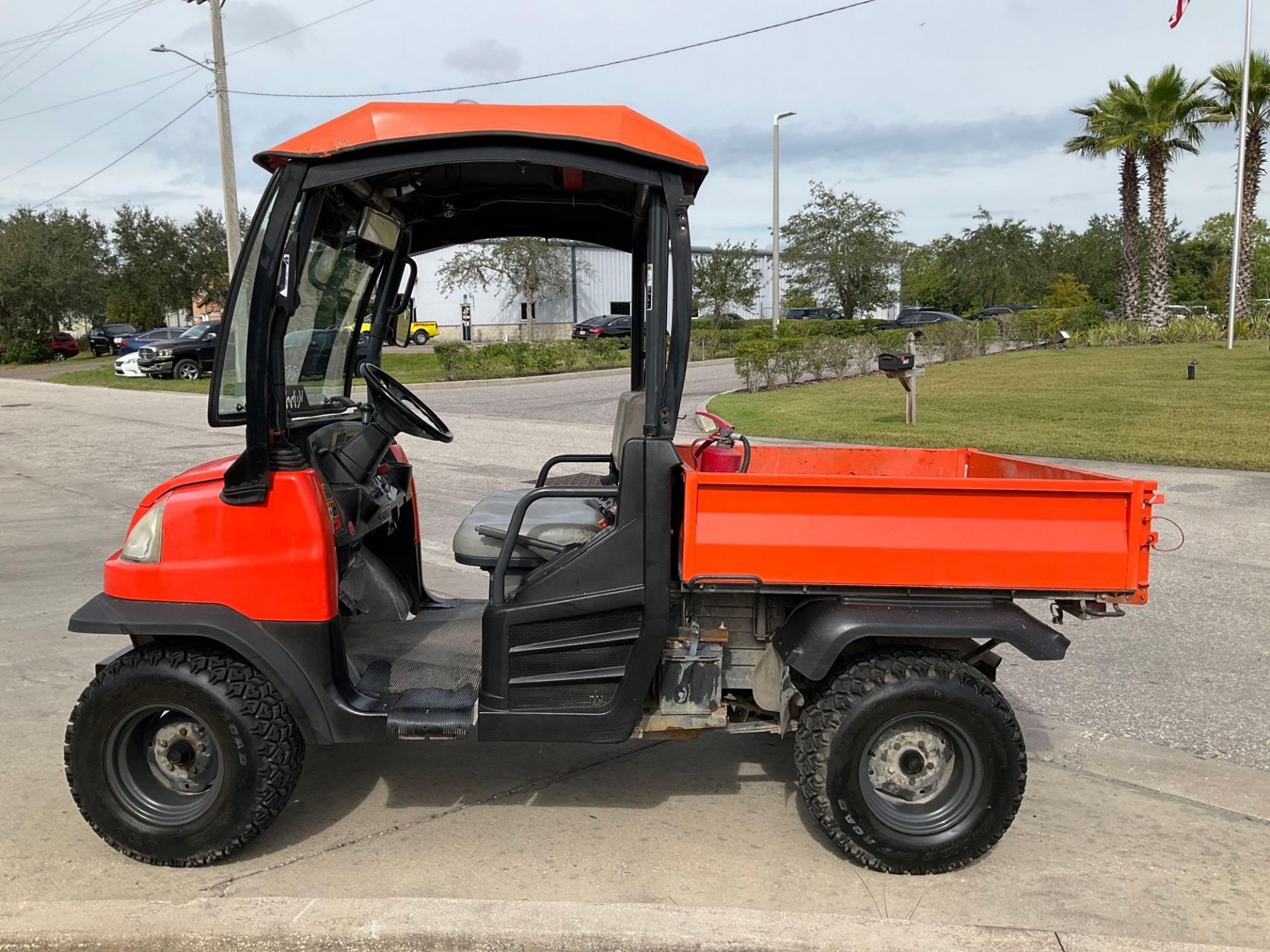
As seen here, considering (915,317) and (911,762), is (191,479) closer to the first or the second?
(911,762)

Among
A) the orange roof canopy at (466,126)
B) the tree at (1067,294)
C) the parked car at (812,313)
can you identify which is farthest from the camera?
the tree at (1067,294)

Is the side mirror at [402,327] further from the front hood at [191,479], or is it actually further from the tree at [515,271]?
the tree at [515,271]

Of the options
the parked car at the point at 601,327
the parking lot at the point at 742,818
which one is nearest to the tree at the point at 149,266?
the parked car at the point at 601,327

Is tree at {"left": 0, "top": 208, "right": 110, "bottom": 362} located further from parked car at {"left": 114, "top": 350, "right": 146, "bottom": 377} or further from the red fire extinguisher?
the red fire extinguisher

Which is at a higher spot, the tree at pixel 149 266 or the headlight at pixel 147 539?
the tree at pixel 149 266

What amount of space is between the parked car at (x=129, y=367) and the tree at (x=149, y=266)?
19.2 metres

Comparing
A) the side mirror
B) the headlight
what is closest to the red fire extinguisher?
the side mirror

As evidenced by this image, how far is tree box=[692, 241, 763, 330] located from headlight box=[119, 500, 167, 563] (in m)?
37.5

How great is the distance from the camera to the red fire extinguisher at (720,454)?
4.18m

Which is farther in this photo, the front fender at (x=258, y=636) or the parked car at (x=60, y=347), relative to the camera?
the parked car at (x=60, y=347)

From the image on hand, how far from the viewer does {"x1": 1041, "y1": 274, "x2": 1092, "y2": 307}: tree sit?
44.3 meters

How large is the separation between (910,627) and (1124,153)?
33780mm

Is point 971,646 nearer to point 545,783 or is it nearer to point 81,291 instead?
point 545,783

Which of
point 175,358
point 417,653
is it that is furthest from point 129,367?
point 417,653
